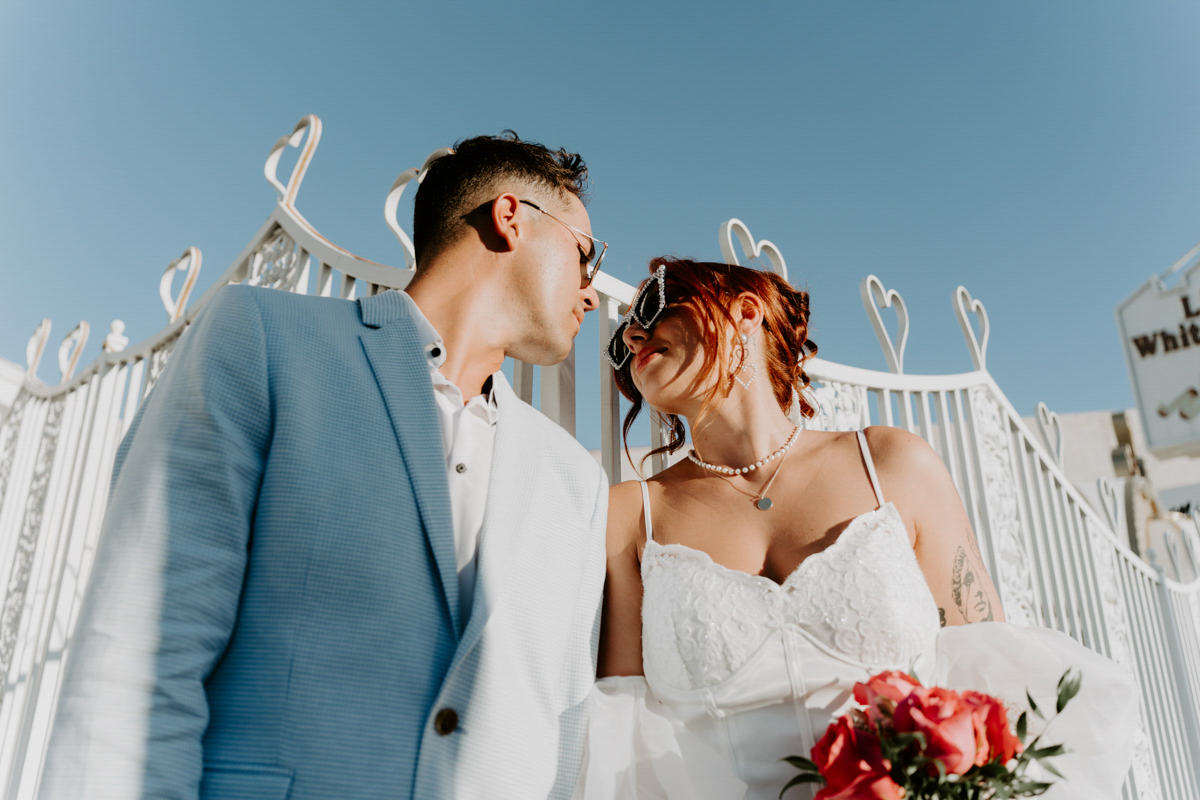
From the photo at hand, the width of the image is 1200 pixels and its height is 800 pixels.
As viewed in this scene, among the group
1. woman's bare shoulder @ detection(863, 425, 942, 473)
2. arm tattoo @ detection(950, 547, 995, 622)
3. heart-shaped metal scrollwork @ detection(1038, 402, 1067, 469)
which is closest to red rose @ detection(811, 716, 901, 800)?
arm tattoo @ detection(950, 547, 995, 622)

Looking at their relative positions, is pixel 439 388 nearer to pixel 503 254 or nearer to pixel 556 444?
pixel 556 444

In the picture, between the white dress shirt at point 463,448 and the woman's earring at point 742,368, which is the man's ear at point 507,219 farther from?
the woman's earring at point 742,368

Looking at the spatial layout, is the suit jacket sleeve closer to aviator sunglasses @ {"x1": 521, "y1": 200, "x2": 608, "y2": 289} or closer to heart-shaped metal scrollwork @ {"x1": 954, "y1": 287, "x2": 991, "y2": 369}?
aviator sunglasses @ {"x1": 521, "y1": 200, "x2": 608, "y2": 289}


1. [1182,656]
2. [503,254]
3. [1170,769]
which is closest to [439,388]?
[503,254]

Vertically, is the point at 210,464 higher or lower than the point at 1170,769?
higher

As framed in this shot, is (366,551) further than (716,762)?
No

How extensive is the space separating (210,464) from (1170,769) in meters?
6.38

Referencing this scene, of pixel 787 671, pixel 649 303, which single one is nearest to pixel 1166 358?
pixel 649 303

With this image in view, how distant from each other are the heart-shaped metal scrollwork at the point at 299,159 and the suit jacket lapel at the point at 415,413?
136 centimetres

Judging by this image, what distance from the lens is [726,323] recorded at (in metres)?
2.13

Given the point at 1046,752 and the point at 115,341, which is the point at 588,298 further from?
the point at 115,341

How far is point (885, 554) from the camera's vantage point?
1.63m

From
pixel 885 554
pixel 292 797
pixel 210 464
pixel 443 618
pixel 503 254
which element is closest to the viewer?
pixel 292 797

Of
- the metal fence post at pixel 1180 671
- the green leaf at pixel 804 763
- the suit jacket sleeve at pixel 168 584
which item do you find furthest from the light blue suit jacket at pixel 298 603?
the metal fence post at pixel 1180 671
